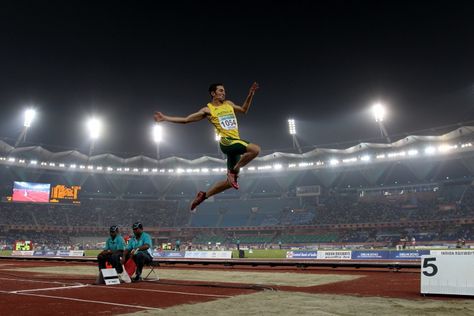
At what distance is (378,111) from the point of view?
4969 cm

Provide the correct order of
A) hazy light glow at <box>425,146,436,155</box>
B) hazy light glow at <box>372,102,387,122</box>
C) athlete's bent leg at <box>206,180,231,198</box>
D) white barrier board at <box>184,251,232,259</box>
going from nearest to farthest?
athlete's bent leg at <box>206,180,231,198</box> < white barrier board at <box>184,251,232,259</box> < hazy light glow at <box>372,102,387,122</box> < hazy light glow at <box>425,146,436,155</box>

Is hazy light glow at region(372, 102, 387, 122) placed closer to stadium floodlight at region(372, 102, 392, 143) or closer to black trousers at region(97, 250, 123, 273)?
stadium floodlight at region(372, 102, 392, 143)

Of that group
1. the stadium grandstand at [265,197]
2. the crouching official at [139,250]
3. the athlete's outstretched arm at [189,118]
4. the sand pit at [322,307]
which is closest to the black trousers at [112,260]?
the crouching official at [139,250]

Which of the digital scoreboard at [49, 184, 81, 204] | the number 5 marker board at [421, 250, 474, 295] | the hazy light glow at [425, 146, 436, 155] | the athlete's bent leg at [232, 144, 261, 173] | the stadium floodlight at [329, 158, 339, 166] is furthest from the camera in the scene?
the stadium floodlight at [329, 158, 339, 166]

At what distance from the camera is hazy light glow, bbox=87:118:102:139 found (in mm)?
58531

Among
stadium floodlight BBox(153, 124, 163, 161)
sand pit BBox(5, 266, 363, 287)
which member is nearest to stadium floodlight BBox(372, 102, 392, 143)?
stadium floodlight BBox(153, 124, 163, 161)

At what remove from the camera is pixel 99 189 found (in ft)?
261

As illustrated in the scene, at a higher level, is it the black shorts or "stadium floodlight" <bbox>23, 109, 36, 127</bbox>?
→ "stadium floodlight" <bbox>23, 109, 36, 127</bbox>

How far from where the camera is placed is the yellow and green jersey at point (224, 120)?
707 centimetres

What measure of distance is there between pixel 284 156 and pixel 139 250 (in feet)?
189

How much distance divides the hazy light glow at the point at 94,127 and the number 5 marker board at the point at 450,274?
56.7 m

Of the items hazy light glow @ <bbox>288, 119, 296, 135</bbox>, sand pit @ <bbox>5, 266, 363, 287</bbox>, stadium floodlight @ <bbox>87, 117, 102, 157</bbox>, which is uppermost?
hazy light glow @ <bbox>288, 119, 296, 135</bbox>

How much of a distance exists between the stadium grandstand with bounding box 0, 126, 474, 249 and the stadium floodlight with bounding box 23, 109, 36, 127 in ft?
25.3

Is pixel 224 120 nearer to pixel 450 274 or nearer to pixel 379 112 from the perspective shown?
pixel 450 274
